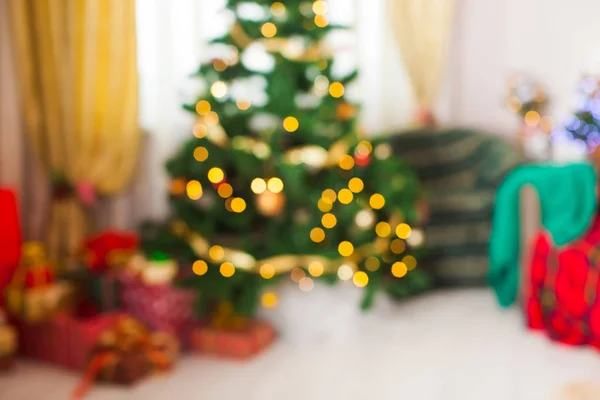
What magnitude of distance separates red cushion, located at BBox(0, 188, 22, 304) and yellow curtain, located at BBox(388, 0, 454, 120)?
6.45 ft

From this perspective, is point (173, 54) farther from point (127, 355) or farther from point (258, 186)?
point (127, 355)

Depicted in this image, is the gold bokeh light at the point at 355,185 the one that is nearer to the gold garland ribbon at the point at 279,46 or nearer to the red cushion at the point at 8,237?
the gold garland ribbon at the point at 279,46

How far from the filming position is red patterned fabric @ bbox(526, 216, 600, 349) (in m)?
2.41

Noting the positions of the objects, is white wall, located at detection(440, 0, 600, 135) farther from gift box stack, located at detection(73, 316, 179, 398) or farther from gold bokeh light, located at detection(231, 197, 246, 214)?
gift box stack, located at detection(73, 316, 179, 398)

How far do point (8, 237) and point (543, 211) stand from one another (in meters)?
2.14

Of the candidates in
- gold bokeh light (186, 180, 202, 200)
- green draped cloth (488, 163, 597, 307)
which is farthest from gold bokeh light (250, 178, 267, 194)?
green draped cloth (488, 163, 597, 307)

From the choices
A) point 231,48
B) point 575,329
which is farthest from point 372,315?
point 231,48

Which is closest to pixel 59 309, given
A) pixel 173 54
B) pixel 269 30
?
pixel 173 54

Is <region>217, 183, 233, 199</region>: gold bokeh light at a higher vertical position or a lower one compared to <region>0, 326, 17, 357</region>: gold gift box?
higher

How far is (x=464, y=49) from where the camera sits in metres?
3.38

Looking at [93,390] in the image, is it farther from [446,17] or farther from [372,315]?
[446,17]

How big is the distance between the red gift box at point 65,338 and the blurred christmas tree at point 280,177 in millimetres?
382

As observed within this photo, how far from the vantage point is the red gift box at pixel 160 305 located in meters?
2.51

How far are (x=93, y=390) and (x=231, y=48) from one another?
4.66 ft
